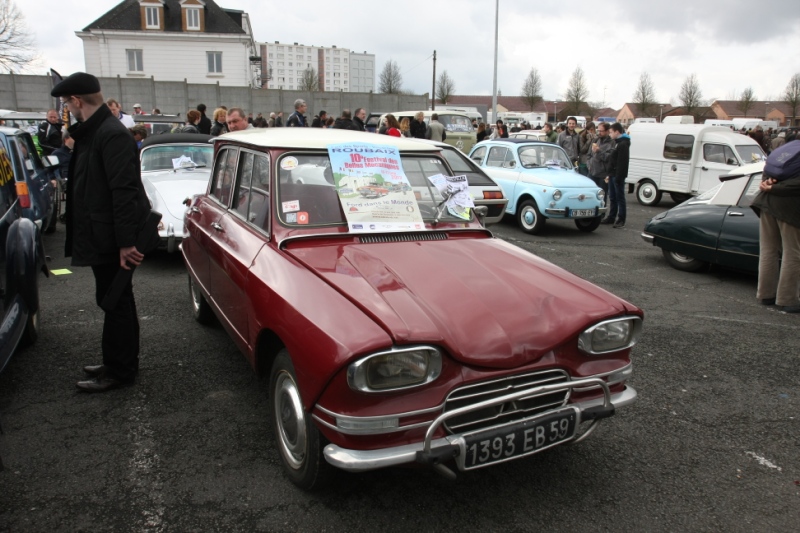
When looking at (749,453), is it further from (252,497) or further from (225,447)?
(225,447)

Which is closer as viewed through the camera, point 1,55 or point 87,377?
point 87,377

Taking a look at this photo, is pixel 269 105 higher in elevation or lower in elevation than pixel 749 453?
higher

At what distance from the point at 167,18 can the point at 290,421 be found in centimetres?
4687

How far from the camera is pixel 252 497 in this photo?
2.88 m

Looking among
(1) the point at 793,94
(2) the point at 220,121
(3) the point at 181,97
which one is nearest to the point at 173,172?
(2) the point at 220,121

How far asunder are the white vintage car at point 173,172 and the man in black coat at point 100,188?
325cm

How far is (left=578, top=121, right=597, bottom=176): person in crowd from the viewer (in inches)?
572

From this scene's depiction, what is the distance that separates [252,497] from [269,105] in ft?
105

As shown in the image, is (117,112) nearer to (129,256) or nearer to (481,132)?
(129,256)

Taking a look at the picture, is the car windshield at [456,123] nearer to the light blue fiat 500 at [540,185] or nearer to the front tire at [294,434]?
the light blue fiat 500 at [540,185]

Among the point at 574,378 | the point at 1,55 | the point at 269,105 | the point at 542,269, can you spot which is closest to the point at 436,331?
the point at 574,378

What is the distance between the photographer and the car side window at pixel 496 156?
1113cm

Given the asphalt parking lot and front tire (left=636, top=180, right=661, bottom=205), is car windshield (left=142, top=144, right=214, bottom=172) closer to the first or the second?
the asphalt parking lot

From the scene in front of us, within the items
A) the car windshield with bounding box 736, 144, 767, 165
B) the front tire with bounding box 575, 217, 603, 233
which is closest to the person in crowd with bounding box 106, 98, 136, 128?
the front tire with bounding box 575, 217, 603, 233
